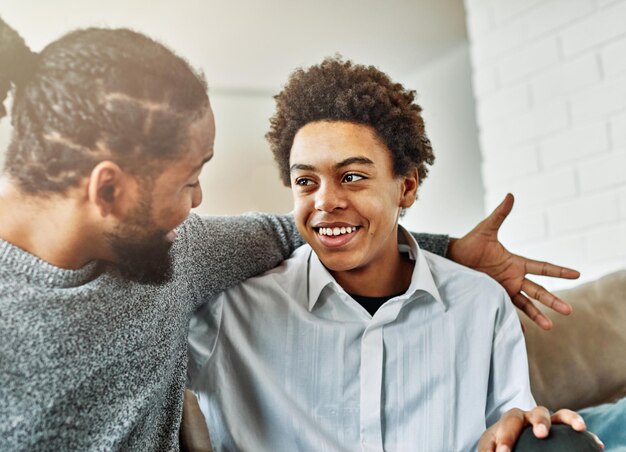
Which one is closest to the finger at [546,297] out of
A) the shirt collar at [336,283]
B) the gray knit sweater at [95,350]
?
the shirt collar at [336,283]

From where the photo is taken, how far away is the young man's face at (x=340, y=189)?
1.02 m

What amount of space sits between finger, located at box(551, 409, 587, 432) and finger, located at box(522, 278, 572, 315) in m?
0.34

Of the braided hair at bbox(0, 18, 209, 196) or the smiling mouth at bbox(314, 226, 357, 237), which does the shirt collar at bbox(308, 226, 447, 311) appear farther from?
the braided hair at bbox(0, 18, 209, 196)

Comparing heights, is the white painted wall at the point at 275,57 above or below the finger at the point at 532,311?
above

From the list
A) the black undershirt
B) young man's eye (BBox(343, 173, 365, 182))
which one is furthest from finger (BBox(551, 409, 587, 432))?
young man's eye (BBox(343, 173, 365, 182))

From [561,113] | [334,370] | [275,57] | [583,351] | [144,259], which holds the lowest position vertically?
[583,351]

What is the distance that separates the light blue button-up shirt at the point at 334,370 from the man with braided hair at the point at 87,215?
25 cm

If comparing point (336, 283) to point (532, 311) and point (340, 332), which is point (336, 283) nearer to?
point (340, 332)

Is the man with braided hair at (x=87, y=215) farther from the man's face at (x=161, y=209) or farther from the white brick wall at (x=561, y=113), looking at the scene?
the white brick wall at (x=561, y=113)

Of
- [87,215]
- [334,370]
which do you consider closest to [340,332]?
[334,370]

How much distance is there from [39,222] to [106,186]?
0.07m

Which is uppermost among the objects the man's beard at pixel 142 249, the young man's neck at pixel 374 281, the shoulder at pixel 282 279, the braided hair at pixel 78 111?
the braided hair at pixel 78 111

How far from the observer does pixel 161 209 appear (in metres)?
0.76

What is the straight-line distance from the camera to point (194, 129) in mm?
761
